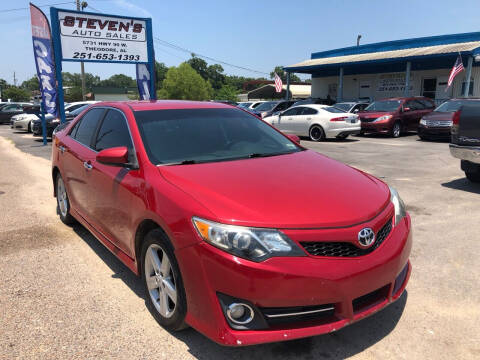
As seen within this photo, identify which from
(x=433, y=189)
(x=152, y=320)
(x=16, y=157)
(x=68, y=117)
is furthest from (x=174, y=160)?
(x=68, y=117)

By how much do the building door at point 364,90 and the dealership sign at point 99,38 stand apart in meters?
18.7

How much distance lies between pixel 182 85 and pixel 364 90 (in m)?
39.7

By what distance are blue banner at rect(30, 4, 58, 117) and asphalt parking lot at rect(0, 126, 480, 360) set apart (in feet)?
31.0

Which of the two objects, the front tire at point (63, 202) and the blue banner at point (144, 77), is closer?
the front tire at point (63, 202)

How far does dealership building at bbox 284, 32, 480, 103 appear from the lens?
2195 cm

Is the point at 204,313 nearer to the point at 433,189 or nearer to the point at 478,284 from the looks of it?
the point at 478,284

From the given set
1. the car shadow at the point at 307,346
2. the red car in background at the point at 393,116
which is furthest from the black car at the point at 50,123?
the car shadow at the point at 307,346

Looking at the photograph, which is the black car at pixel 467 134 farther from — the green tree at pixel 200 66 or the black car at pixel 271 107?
the green tree at pixel 200 66

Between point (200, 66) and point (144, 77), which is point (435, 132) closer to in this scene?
point (144, 77)

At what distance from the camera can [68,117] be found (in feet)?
50.7

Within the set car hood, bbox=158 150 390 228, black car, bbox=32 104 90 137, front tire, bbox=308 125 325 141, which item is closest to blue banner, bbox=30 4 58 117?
black car, bbox=32 104 90 137

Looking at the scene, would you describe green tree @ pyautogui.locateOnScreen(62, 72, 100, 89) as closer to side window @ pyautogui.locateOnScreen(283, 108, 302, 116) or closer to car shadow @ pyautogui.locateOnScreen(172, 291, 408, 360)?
side window @ pyautogui.locateOnScreen(283, 108, 302, 116)

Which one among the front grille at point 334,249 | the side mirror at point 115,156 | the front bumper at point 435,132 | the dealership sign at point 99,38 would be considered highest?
the dealership sign at point 99,38

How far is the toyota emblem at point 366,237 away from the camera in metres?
2.34
